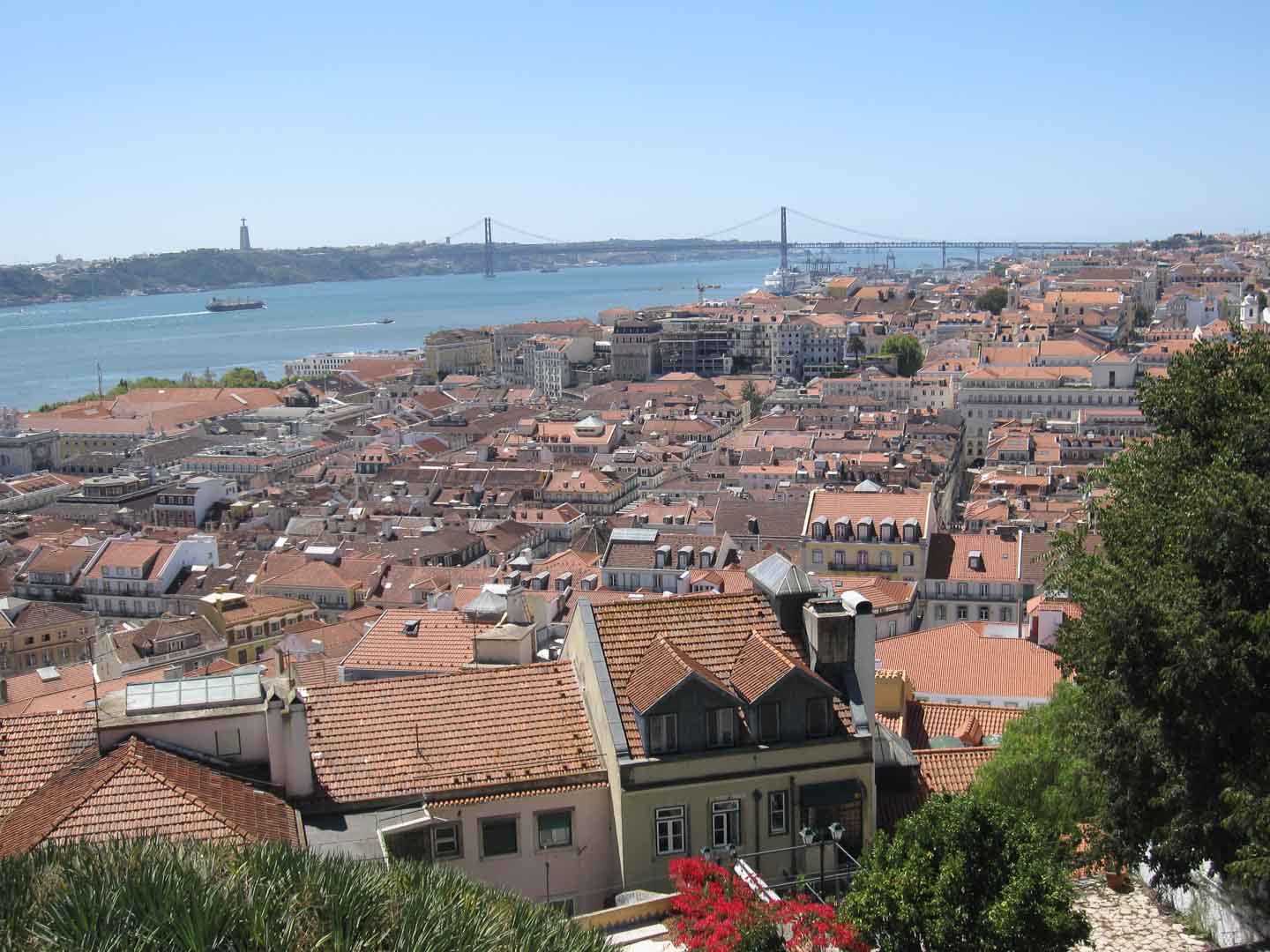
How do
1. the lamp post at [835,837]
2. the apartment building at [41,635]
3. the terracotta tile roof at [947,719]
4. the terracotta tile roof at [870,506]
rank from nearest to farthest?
the lamp post at [835,837] → the terracotta tile roof at [947,719] → the terracotta tile roof at [870,506] → the apartment building at [41,635]

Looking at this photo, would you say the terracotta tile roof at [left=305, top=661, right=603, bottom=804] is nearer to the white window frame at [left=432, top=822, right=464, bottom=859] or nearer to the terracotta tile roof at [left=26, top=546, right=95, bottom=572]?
the white window frame at [left=432, top=822, right=464, bottom=859]

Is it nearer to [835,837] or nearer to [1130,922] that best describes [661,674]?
[835,837]

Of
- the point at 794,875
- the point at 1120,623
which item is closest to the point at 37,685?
the point at 794,875

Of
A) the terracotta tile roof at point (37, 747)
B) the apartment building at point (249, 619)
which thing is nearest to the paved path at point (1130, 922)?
the terracotta tile roof at point (37, 747)

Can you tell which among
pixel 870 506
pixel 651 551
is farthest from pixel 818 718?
pixel 651 551

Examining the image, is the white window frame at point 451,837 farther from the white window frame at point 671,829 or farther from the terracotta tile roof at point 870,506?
the terracotta tile roof at point 870,506

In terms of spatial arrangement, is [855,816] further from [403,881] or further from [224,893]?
[224,893]
